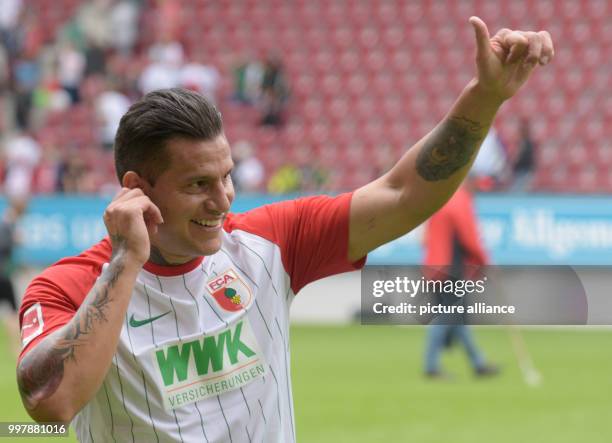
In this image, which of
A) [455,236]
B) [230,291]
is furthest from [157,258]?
[455,236]

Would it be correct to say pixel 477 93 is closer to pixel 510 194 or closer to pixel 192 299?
pixel 192 299

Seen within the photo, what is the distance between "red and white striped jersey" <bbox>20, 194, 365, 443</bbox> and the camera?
11.1 ft

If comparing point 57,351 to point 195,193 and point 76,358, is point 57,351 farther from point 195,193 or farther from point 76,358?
point 195,193

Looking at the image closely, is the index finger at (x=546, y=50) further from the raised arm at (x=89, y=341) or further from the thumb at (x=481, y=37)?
the raised arm at (x=89, y=341)

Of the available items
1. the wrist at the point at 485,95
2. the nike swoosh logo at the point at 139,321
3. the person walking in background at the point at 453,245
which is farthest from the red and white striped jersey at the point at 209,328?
the person walking in background at the point at 453,245


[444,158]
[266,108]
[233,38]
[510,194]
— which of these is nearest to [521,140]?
[510,194]

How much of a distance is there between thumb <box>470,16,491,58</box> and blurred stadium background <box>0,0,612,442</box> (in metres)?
12.3

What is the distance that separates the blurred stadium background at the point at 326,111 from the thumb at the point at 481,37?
40.3 feet

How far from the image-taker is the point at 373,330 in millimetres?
19594

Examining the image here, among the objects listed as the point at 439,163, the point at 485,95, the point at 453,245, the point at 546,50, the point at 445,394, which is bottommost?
the point at 445,394

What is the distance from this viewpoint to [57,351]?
312 centimetres

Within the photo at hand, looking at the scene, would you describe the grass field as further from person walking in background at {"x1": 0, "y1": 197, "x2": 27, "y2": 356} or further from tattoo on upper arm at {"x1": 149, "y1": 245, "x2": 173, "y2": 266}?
tattoo on upper arm at {"x1": 149, "y1": 245, "x2": 173, "y2": 266}

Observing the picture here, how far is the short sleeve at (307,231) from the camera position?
12.0ft

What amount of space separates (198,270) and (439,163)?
81 cm
